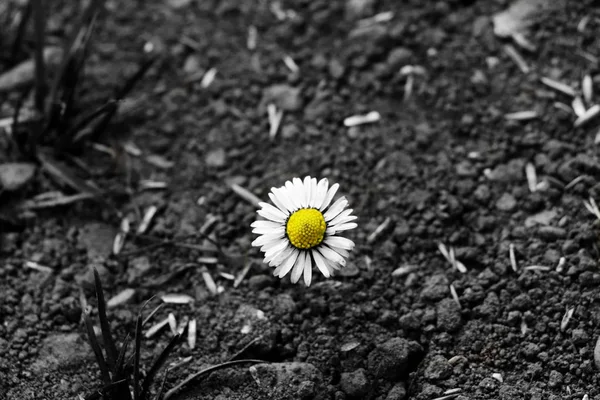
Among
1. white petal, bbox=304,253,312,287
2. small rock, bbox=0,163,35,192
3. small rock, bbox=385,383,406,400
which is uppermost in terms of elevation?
small rock, bbox=0,163,35,192

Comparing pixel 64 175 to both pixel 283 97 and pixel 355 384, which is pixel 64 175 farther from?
pixel 355 384

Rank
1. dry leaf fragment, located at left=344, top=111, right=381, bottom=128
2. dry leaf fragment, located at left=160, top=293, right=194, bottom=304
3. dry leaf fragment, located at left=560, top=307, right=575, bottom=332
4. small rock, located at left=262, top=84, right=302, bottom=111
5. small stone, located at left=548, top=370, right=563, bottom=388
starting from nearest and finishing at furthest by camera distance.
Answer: small stone, located at left=548, top=370, right=563, bottom=388 < dry leaf fragment, located at left=560, top=307, right=575, bottom=332 < dry leaf fragment, located at left=160, top=293, right=194, bottom=304 < dry leaf fragment, located at left=344, top=111, right=381, bottom=128 < small rock, located at left=262, top=84, right=302, bottom=111

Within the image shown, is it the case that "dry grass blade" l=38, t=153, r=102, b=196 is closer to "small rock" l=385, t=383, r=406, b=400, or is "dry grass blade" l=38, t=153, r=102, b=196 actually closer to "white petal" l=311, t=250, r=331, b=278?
"white petal" l=311, t=250, r=331, b=278

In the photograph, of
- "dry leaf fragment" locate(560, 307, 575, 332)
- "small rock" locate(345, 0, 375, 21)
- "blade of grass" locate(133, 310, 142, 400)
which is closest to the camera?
"blade of grass" locate(133, 310, 142, 400)

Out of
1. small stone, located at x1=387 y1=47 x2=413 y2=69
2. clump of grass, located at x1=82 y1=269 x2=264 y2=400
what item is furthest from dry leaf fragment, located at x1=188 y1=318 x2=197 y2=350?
small stone, located at x1=387 y1=47 x2=413 y2=69

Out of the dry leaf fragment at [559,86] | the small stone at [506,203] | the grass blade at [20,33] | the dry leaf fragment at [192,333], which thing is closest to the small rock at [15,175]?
the grass blade at [20,33]

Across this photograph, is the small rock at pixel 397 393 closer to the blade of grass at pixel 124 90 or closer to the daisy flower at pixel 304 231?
the daisy flower at pixel 304 231

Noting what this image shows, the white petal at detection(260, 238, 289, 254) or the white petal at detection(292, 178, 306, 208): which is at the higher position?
the white petal at detection(292, 178, 306, 208)
